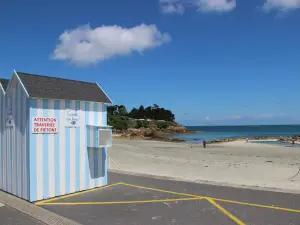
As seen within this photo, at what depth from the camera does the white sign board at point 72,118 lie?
7.05 meters

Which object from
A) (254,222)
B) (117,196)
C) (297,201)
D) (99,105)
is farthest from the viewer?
(99,105)

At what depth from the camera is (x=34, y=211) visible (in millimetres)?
5793

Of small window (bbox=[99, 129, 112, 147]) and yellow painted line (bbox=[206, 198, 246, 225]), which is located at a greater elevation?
small window (bbox=[99, 129, 112, 147])

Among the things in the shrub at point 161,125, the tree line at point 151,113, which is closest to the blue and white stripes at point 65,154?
the shrub at point 161,125

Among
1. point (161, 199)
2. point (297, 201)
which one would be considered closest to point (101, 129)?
point (161, 199)

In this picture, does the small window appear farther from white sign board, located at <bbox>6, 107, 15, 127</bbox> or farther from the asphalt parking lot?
white sign board, located at <bbox>6, 107, 15, 127</bbox>

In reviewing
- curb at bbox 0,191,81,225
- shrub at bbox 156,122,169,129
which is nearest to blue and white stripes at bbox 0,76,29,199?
curb at bbox 0,191,81,225

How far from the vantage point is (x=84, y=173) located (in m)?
7.53

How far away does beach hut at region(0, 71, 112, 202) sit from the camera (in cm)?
645

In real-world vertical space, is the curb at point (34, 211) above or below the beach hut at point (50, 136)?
below

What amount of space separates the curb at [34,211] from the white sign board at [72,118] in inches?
76.5

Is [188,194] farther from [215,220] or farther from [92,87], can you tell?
[92,87]

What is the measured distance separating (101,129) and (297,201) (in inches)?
188

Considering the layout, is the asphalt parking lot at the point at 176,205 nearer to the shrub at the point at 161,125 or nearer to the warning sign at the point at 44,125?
the warning sign at the point at 44,125
